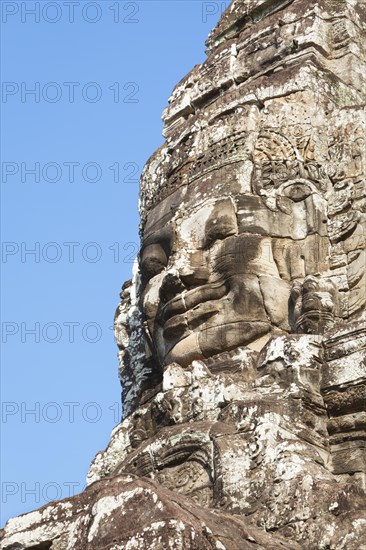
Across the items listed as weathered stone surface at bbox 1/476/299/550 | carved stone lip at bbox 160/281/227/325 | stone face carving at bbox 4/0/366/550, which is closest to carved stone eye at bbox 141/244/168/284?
stone face carving at bbox 4/0/366/550

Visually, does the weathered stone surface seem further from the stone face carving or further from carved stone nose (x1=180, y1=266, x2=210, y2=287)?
carved stone nose (x1=180, y1=266, x2=210, y2=287)

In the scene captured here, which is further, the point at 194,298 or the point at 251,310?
the point at 194,298

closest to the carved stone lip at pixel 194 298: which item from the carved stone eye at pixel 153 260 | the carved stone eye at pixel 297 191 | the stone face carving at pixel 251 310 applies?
the stone face carving at pixel 251 310

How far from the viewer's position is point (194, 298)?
16.6 meters

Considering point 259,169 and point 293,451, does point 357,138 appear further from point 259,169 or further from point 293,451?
point 293,451

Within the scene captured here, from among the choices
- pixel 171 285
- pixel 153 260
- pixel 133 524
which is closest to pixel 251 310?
pixel 171 285

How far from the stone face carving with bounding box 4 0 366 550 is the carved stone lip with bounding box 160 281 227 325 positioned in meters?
0.02

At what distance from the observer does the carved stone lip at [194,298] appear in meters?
16.5

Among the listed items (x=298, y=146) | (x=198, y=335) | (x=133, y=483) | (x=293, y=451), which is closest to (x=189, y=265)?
(x=198, y=335)

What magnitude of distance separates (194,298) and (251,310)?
2.46ft

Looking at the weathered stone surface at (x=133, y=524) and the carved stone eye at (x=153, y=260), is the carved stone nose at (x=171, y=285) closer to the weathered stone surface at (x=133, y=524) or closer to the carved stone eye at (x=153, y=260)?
the carved stone eye at (x=153, y=260)

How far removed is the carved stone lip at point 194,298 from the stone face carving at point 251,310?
0.02 metres

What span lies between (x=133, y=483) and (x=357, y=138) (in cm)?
635

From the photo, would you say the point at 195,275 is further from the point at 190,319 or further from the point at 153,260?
the point at 153,260
